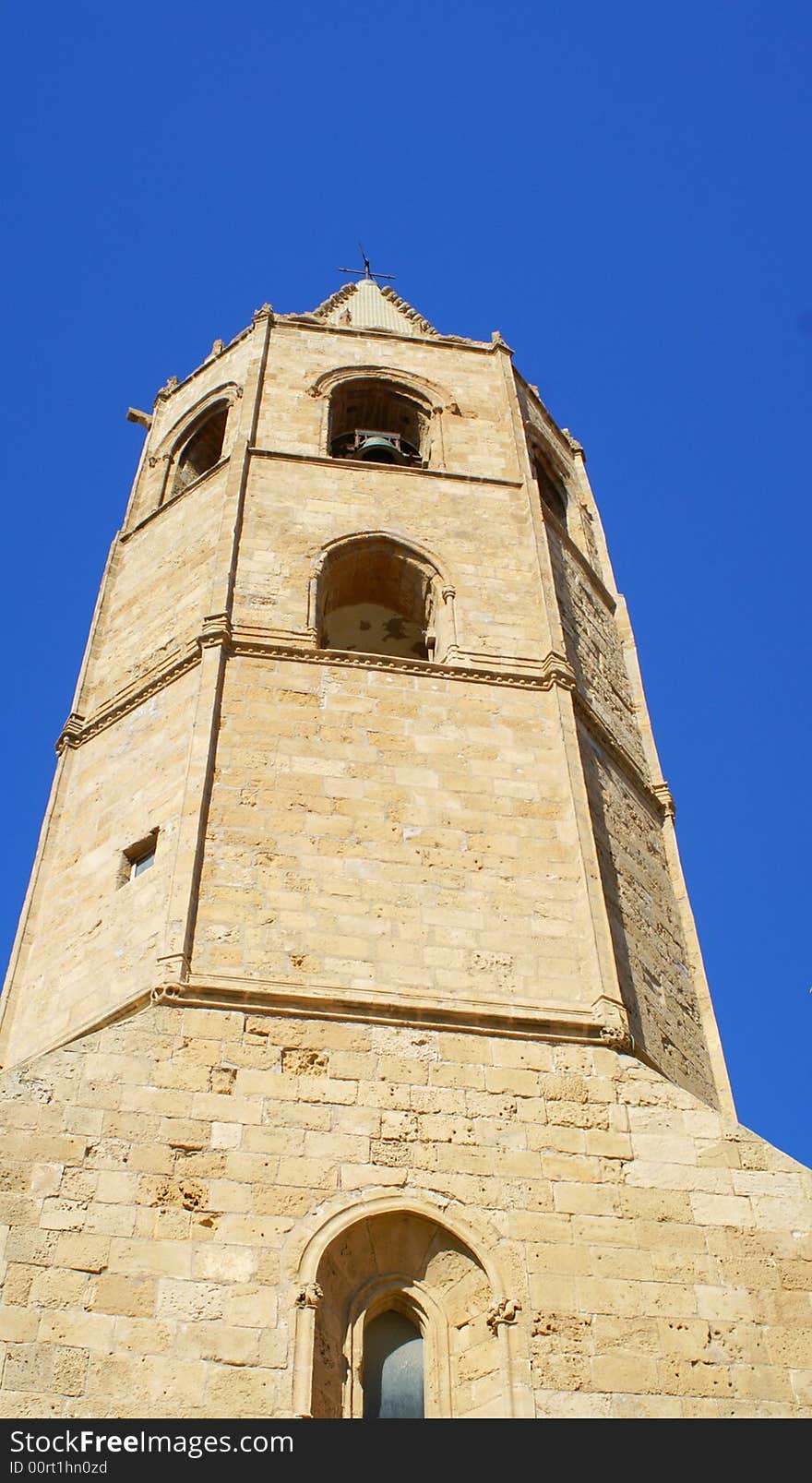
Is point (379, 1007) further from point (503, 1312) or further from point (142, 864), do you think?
point (142, 864)

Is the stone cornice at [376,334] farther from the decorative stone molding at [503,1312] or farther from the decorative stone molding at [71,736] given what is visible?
the decorative stone molding at [503,1312]

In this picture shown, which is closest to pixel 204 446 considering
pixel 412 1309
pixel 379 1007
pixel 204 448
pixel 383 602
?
pixel 204 448

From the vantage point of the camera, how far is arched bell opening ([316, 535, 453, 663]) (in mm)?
15016

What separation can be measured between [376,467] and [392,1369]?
390 inches

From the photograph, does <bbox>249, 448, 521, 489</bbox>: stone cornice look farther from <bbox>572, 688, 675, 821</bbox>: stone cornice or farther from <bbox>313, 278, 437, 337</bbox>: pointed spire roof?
<bbox>313, 278, 437, 337</bbox>: pointed spire roof

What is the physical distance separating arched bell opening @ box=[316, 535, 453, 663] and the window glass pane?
6.37 meters

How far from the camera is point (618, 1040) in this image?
10523mm

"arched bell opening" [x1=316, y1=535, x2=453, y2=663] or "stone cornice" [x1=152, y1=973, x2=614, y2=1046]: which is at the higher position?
"arched bell opening" [x1=316, y1=535, x2=453, y2=663]

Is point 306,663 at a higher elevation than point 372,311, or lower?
lower

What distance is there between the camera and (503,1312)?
8.73 meters

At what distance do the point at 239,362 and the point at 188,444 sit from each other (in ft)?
3.90

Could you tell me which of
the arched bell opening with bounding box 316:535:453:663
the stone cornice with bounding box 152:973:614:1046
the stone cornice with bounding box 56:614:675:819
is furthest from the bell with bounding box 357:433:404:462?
the stone cornice with bounding box 152:973:614:1046

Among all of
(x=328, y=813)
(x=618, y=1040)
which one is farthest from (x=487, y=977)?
(x=328, y=813)

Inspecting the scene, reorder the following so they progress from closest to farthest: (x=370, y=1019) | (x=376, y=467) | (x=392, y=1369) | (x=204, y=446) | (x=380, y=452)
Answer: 1. (x=392, y=1369)
2. (x=370, y=1019)
3. (x=376, y=467)
4. (x=380, y=452)
5. (x=204, y=446)
